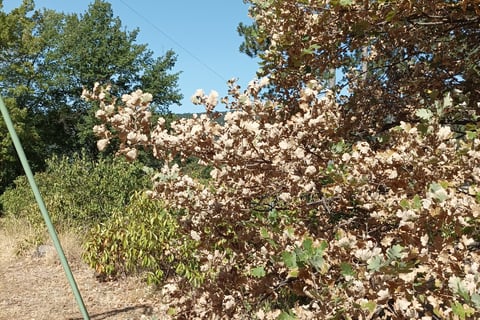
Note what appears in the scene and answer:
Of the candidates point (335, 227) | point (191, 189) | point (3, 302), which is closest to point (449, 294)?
point (335, 227)

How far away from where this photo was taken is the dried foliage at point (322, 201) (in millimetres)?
1331

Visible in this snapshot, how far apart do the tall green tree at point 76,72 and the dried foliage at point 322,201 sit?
790 inches

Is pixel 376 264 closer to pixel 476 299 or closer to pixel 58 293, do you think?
pixel 476 299

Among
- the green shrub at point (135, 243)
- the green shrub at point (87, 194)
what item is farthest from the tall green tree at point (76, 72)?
the green shrub at point (135, 243)

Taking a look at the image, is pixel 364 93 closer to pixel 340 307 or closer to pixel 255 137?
pixel 255 137

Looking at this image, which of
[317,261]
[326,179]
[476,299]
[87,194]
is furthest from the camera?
[87,194]

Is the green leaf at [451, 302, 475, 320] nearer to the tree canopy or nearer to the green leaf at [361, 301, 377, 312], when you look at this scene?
the green leaf at [361, 301, 377, 312]

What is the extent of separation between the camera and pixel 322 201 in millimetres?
1900

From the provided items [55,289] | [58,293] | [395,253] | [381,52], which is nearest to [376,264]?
[395,253]

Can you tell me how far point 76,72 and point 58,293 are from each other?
1851 centimetres

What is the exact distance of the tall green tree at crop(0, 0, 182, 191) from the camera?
71.2 ft

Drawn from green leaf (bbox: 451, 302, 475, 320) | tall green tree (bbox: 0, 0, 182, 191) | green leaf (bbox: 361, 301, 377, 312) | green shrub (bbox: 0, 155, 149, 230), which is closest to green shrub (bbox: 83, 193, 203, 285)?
green shrub (bbox: 0, 155, 149, 230)

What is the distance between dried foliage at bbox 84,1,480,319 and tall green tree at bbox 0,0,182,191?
2007cm

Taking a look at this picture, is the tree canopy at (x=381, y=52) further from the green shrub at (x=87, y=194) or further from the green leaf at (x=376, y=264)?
the green shrub at (x=87, y=194)
